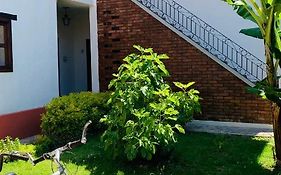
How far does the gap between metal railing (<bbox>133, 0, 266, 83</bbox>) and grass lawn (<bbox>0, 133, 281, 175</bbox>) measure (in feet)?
11.4

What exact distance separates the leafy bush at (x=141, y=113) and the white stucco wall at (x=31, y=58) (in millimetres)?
4173

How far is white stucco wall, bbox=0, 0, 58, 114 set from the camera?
33.1ft

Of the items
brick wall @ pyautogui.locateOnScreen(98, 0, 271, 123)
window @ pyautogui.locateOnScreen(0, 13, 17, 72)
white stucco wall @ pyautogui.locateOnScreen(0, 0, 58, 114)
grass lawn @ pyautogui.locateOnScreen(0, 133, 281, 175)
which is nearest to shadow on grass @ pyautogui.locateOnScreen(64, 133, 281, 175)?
grass lawn @ pyautogui.locateOnScreen(0, 133, 281, 175)

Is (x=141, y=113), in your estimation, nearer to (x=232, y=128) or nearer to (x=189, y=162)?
(x=189, y=162)

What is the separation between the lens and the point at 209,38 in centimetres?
1234

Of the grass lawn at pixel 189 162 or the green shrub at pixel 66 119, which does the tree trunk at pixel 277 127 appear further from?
the green shrub at pixel 66 119

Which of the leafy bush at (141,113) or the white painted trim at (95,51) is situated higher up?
the white painted trim at (95,51)

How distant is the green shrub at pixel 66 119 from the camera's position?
29.3ft

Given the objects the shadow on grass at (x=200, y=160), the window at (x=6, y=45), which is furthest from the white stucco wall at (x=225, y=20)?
the window at (x=6, y=45)

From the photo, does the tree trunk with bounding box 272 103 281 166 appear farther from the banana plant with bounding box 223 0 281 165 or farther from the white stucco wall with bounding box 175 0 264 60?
the white stucco wall with bounding box 175 0 264 60

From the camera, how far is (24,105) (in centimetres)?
1051

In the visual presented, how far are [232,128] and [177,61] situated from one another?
248cm

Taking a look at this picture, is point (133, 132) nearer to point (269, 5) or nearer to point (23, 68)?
point (269, 5)

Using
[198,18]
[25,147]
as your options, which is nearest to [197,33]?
[198,18]
